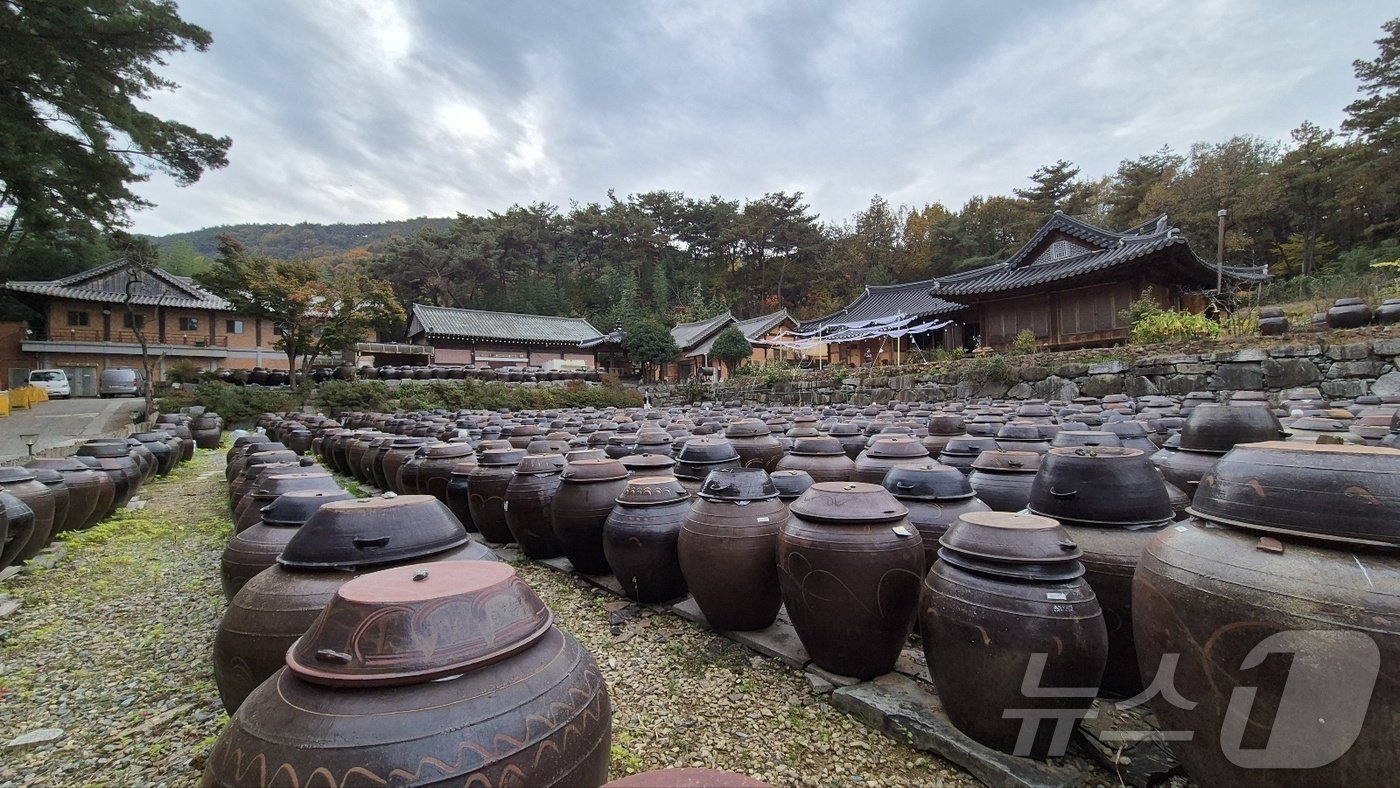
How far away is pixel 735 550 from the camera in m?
4.18

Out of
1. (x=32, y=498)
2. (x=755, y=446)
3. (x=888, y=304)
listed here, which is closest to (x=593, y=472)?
(x=755, y=446)

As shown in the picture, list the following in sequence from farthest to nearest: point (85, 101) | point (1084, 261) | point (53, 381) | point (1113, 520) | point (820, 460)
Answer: point (53, 381) → point (1084, 261) → point (85, 101) → point (820, 460) → point (1113, 520)

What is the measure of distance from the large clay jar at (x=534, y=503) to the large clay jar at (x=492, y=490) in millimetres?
392

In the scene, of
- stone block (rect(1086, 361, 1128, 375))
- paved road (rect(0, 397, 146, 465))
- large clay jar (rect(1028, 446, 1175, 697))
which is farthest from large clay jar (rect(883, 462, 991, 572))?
paved road (rect(0, 397, 146, 465))

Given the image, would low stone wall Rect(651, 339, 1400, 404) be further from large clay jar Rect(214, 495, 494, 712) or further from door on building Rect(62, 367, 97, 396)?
door on building Rect(62, 367, 97, 396)

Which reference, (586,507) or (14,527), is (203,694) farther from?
(14,527)

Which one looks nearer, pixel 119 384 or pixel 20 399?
pixel 20 399

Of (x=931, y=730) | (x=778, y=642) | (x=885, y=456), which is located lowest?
(x=778, y=642)

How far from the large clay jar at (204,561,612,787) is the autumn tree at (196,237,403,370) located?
24.7 meters

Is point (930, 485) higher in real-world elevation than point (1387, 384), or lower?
lower

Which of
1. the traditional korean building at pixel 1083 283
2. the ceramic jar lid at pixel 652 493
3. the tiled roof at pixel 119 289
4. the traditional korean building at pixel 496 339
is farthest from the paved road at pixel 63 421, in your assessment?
the traditional korean building at pixel 1083 283

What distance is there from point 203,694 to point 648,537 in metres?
3.00

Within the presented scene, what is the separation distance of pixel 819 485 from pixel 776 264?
46.3 metres

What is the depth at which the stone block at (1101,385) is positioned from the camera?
14828mm
